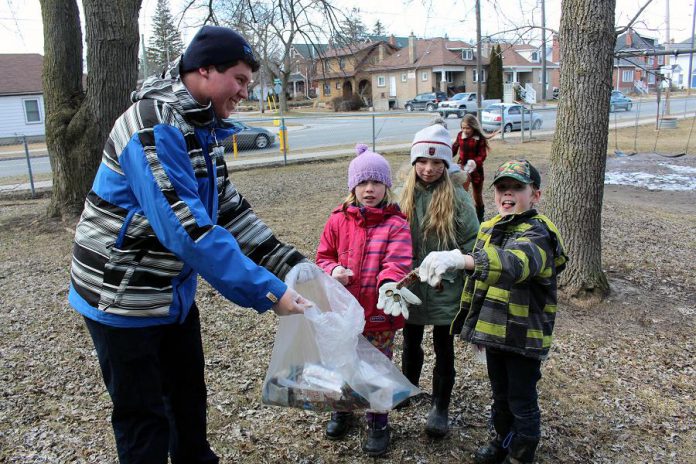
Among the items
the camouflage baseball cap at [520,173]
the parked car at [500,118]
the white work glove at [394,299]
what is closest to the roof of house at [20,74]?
the parked car at [500,118]

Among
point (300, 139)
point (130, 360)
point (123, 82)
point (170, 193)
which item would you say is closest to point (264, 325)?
point (130, 360)

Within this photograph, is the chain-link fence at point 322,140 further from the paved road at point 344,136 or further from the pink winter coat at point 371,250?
the pink winter coat at point 371,250

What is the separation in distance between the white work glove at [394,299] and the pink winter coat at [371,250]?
23cm

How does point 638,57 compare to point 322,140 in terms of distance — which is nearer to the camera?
point 638,57

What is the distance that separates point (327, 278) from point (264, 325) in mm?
1964

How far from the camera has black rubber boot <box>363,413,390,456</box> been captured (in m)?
2.78

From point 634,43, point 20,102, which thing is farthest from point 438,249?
point 20,102

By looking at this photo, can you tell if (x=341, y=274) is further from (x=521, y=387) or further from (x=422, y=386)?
(x=422, y=386)

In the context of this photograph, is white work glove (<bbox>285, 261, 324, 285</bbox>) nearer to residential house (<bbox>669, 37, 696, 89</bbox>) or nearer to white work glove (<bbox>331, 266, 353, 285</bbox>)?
white work glove (<bbox>331, 266, 353, 285</bbox>)

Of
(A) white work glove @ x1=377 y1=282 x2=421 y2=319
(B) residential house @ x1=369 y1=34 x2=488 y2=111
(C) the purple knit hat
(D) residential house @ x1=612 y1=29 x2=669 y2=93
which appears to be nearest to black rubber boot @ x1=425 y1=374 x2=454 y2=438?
(A) white work glove @ x1=377 y1=282 x2=421 y2=319

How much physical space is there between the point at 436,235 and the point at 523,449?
3.58ft

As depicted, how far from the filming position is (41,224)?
804cm

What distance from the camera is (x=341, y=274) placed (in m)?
2.72

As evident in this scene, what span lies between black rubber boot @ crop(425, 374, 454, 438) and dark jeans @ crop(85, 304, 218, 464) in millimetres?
1286
